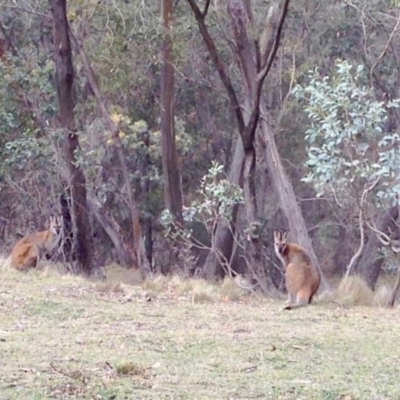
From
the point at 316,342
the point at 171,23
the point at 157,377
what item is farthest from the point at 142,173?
the point at 157,377

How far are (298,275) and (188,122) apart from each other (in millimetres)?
14651

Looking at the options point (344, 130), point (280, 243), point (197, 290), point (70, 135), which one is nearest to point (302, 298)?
point (280, 243)

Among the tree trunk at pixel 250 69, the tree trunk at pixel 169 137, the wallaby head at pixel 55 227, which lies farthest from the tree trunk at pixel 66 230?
the tree trunk at pixel 250 69

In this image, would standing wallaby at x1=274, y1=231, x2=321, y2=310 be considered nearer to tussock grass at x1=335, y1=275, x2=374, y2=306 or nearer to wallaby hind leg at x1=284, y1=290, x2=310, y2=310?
wallaby hind leg at x1=284, y1=290, x2=310, y2=310

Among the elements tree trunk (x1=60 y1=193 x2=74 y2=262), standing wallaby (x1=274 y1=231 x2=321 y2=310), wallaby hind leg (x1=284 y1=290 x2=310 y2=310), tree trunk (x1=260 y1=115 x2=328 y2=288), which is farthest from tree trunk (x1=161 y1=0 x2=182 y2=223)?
wallaby hind leg (x1=284 y1=290 x2=310 y2=310)

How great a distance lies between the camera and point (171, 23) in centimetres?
1866

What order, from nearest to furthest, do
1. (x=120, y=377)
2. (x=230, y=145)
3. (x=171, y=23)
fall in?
(x=120, y=377), (x=171, y=23), (x=230, y=145)

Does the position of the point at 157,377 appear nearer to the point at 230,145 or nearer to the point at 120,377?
the point at 120,377

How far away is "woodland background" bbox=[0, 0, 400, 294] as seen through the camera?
1416 cm

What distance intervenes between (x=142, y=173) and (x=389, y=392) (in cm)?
1829

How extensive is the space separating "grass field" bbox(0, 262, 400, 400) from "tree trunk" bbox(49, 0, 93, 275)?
214 inches

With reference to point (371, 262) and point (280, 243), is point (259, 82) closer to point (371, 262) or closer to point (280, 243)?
point (280, 243)

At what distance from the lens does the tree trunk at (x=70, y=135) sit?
17234 millimetres

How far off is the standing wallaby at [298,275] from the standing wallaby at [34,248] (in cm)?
414
